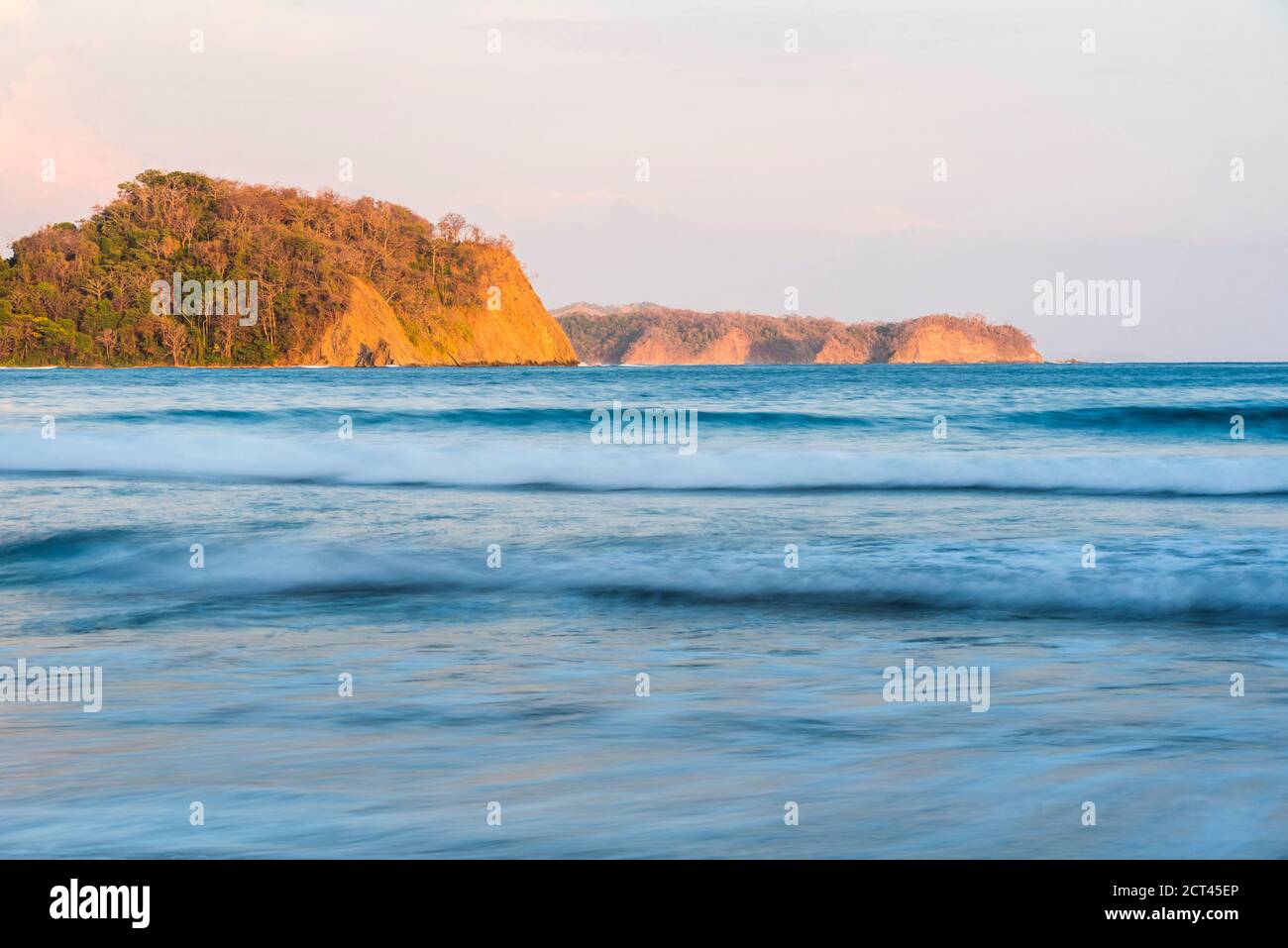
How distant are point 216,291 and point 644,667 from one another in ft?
363

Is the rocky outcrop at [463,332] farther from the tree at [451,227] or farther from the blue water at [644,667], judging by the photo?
the blue water at [644,667]

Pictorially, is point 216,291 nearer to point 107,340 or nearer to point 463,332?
point 107,340

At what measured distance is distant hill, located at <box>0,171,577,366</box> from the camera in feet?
336

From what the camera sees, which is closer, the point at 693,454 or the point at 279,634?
the point at 279,634

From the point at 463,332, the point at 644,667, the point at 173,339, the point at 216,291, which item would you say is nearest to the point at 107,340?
the point at 173,339

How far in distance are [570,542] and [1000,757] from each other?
18.8ft

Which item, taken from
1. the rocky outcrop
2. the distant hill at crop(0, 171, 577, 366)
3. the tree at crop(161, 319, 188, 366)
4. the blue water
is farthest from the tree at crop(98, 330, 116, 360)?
the blue water

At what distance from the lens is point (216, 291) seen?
A: 108 m

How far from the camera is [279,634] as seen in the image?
641 cm

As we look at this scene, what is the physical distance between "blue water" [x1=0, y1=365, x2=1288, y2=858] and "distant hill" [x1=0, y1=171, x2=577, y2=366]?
312 feet
